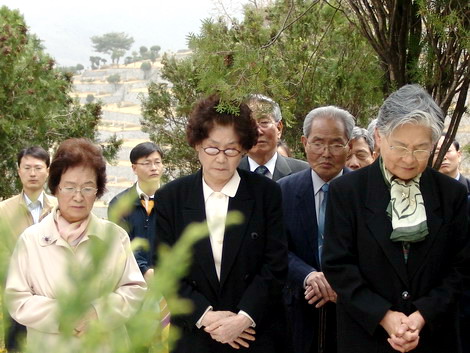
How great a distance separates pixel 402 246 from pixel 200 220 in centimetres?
107

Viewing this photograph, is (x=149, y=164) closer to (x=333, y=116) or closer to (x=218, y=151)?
(x=333, y=116)

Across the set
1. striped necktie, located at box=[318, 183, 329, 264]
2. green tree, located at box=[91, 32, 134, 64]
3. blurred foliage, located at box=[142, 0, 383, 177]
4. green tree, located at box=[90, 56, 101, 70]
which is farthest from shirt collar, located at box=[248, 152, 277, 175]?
green tree, located at box=[91, 32, 134, 64]

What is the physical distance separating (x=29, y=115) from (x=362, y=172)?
12.2 metres

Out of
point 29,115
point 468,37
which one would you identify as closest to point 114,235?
point 468,37

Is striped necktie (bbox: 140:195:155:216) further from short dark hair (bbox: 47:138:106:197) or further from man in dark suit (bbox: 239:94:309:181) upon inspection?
short dark hair (bbox: 47:138:106:197)

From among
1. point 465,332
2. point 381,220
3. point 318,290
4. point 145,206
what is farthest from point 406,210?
point 145,206

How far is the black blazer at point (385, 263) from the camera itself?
3.50 meters

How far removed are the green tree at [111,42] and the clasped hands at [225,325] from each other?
328 feet

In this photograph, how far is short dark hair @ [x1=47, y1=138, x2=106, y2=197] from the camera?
12.3 ft

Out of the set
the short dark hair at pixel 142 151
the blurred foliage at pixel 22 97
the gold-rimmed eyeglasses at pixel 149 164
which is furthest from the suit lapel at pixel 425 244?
the blurred foliage at pixel 22 97

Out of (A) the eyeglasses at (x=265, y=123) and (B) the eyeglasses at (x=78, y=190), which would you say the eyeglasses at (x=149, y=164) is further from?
(B) the eyeglasses at (x=78, y=190)

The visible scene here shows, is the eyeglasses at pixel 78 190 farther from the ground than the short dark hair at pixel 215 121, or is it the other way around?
the short dark hair at pixel 215 121

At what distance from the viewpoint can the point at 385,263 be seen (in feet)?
11.6

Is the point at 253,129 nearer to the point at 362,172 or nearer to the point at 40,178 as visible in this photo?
the point at 362,172
